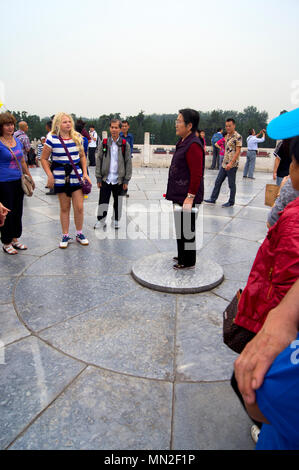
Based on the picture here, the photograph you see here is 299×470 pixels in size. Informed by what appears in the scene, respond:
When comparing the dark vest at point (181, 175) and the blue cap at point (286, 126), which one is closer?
the blue cap at point (286, 126)

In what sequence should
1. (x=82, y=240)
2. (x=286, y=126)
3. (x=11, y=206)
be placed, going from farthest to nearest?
(x=82, y=240) < (x=11, y=206) < (x=286, y=126)

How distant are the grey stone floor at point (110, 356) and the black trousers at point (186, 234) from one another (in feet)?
1.87

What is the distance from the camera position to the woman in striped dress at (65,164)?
180 inches

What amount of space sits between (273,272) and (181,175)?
2.70 meters

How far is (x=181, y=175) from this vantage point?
3783 millimetres

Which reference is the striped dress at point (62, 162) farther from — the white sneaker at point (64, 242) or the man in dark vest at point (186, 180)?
the man in dark vest at point (186, 180)

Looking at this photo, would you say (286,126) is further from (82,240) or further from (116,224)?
(116,224)

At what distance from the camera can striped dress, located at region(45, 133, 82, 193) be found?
15.0 feet

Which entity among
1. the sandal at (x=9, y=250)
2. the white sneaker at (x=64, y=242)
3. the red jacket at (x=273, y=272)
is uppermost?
the red jacket at (x=273, y=272)

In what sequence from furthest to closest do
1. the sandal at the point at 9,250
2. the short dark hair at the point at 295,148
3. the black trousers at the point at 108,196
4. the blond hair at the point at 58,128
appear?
the black trousers at the point at 108,196, the sandal at the point at 9,250, the blond hair at the point at 58,128, the short dark hair at the point at 295,148

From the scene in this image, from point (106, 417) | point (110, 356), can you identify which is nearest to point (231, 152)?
point (110, 356)

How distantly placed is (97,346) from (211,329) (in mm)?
1077

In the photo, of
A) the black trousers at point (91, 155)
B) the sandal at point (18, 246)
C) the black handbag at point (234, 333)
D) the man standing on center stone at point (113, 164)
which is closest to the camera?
the black handbag at point (234, 333)

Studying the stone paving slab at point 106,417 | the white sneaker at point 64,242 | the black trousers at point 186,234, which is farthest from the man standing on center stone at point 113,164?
the stone paving slab at point 106,417
